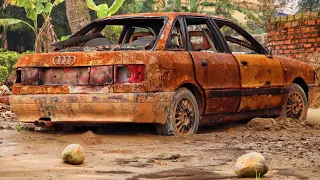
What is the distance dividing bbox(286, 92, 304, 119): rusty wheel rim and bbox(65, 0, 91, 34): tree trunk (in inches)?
393

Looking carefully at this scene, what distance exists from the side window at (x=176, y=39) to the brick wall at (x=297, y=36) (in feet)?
25.3

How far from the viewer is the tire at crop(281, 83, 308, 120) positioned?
34.8 feet

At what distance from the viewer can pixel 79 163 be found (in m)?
6.05

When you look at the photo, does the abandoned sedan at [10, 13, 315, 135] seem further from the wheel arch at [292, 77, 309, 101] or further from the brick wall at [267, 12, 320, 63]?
the brick wall at [267, 12, 320, 63]

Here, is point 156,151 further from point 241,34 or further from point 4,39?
point 4,39

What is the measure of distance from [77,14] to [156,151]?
43.6ft

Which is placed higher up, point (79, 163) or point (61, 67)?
point (61, 67)

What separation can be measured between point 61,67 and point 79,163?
248 centimetres

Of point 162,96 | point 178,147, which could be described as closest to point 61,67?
point 162,96

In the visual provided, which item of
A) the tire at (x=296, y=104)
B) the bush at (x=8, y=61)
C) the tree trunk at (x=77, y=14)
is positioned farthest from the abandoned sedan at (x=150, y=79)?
the bush at (x=8, y=61)

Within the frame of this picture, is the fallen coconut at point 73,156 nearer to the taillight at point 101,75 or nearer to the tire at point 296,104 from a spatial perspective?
the taillight at point 101,75

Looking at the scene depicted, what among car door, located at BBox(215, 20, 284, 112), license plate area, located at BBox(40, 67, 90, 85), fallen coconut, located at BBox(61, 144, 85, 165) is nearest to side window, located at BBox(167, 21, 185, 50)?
car door, located at BBox(215, 20, 284, 112)

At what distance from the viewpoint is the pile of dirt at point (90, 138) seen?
765 cm

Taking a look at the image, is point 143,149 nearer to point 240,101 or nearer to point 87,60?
point 87,60
